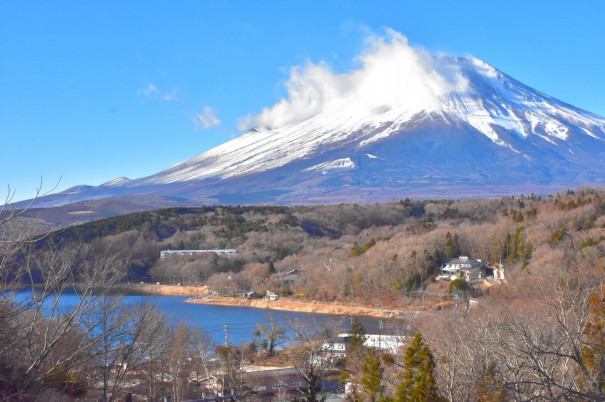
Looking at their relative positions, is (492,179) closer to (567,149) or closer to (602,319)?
(567,149)

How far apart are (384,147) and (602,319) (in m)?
107

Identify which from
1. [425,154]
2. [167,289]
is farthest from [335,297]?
[425,154]

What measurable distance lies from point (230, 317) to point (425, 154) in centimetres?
9193

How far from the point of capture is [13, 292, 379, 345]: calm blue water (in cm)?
2317

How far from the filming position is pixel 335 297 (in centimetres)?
3167

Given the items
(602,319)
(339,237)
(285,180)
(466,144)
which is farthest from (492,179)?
→ (602,319)

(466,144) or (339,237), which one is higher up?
(466,144)

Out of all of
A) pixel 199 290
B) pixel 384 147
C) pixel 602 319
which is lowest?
pixel 199 290

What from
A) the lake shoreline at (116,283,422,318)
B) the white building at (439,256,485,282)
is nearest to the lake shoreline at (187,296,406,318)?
the lake shoreline at (116,283,422,318)

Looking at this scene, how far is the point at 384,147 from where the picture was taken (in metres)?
115

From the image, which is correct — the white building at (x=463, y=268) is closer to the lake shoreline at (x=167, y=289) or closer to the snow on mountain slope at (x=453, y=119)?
the lake shoreline at (x=167, y=289)

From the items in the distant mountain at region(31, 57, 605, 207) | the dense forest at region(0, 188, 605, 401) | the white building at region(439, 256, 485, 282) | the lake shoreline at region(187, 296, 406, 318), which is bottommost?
the lake shoreline at region(187, 296, 406, 318)

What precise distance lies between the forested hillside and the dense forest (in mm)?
140

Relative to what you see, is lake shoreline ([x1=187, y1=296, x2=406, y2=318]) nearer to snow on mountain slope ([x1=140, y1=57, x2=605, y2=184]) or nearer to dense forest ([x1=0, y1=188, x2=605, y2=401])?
dense forest ([x1=0, y1=188, x2=605, y2=401])
